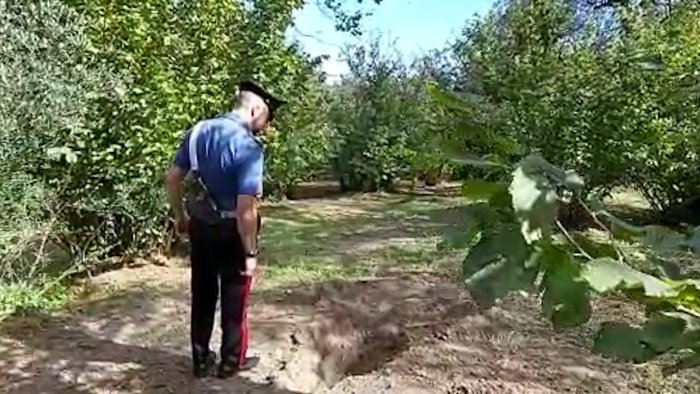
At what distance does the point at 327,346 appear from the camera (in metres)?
5.07

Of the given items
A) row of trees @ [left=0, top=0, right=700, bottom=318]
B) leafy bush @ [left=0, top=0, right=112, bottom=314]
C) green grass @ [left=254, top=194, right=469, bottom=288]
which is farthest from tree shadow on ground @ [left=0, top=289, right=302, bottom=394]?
green grass @ [left=254, top=194, right=469, bottom=288]

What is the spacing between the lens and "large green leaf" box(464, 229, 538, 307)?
37.2 inches

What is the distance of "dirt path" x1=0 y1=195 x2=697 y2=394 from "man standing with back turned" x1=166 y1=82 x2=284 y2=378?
10.9 inches

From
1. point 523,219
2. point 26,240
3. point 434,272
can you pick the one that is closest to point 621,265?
point 523,219

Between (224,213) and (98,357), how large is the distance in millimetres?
1320

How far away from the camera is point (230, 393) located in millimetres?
4156

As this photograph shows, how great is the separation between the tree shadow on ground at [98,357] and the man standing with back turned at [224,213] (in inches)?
8.0

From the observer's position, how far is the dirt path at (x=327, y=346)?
170 inches

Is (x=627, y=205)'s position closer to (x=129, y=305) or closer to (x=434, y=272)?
(x=434, y=272)

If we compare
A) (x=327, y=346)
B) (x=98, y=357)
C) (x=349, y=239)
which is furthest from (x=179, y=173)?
(x=349, y=239)

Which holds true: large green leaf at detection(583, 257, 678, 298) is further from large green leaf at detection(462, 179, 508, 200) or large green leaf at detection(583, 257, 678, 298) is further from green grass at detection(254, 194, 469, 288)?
green grass at detection(254, 194, 469, 288)

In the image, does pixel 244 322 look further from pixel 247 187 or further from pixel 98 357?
pixel 98 357

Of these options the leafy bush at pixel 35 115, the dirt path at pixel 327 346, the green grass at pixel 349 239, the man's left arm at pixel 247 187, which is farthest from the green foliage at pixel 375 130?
the man's left arm at pixel 247 187

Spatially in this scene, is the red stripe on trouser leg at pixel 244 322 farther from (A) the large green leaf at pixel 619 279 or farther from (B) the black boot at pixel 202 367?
(A) the large green leaf at pixel 619 279
